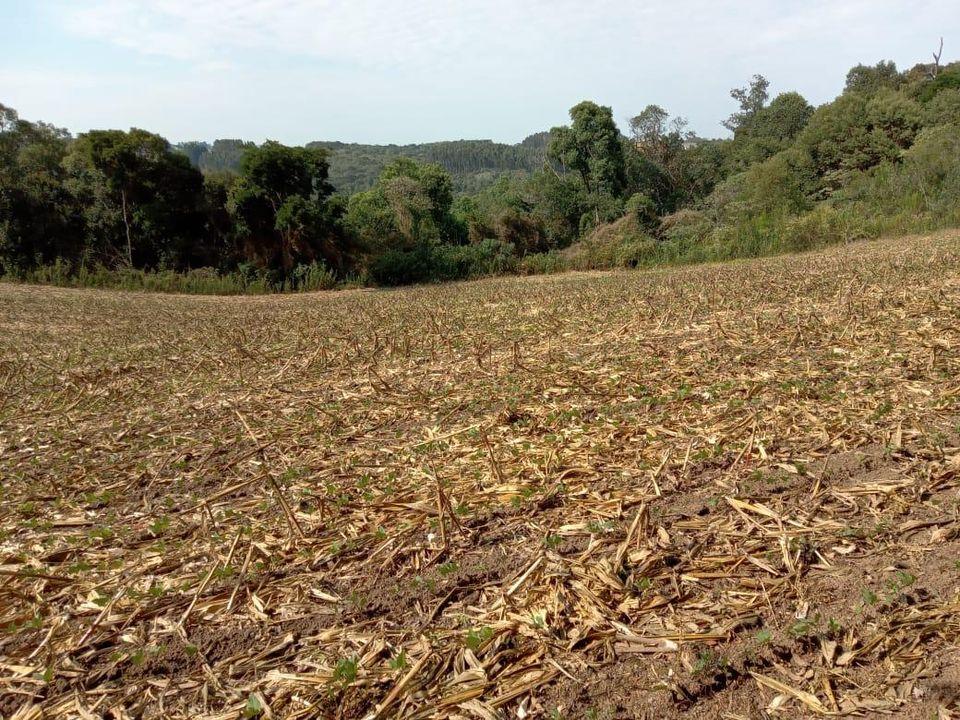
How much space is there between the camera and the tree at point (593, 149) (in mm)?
40062

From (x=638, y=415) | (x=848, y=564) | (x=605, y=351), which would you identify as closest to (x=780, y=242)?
(x=605, y=351)

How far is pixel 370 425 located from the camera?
536 cm

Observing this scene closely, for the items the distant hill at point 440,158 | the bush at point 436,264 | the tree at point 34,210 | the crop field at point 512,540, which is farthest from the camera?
the distant hill at point 440,158

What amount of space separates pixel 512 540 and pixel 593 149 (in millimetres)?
40449

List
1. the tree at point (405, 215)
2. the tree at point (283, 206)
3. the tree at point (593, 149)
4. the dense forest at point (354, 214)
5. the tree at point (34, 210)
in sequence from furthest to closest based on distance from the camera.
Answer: the tree at point (593, 149) → the tree at point (405, 215) → the tree at point (283, 206) → the tree at point (34, 210) → the dense forest at point (354, 214)

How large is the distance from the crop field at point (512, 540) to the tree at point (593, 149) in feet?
116

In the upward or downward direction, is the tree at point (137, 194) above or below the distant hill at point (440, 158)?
below

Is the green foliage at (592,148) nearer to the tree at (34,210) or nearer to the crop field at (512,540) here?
the tree at (34,210)

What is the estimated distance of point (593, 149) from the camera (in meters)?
41.1

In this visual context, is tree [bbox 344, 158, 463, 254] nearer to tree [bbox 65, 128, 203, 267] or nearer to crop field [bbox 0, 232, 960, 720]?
tree [bbox 65, 128, 203, 267]

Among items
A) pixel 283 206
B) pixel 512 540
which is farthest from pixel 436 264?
pixel 512 540

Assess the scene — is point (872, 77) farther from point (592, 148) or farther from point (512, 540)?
point (512, 540)

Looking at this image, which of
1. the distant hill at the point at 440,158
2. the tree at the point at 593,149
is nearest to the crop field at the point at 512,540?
the tree at the point at 593,149

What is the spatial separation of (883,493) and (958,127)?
1064 inches
